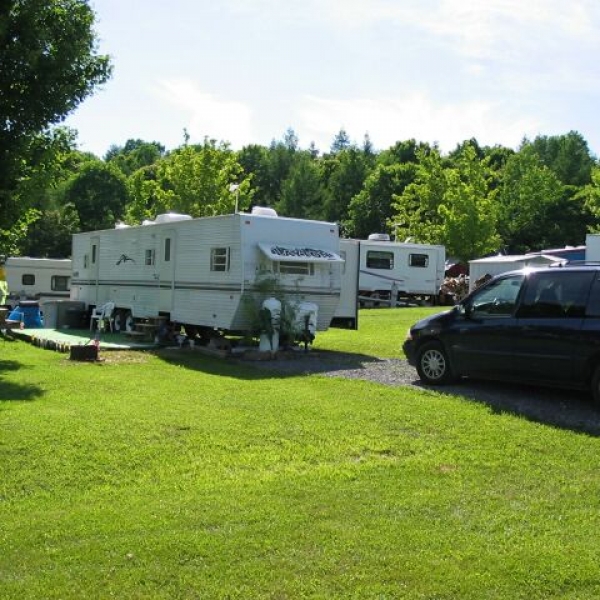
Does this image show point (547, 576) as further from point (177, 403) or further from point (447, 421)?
point (177, 403)

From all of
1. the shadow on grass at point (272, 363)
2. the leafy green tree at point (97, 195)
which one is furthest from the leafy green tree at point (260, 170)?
the shadow on grass at point (272, 363)

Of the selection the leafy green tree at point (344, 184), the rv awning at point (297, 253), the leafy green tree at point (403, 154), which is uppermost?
the leafy green tree at point (403, 154)

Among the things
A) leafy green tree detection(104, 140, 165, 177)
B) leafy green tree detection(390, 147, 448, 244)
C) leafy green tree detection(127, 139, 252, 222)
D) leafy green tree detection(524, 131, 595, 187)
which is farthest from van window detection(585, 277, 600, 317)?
leafy green tree detection(104, 140, 165, 177)

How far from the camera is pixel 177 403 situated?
8852 millimetres

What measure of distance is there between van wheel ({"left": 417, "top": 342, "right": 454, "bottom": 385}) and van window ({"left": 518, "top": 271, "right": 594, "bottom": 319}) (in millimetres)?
1437

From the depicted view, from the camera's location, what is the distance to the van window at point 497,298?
928 cm

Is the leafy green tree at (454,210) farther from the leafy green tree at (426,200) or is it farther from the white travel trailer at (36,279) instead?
the white travel trailer at (36,279)

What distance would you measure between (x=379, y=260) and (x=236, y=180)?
17.2 metres

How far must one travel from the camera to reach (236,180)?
151 ft

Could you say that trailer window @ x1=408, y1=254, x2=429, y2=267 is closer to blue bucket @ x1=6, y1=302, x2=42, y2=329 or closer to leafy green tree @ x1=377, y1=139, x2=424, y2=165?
blue bucket @ x1=6, y1=302, x2=42, y2=329

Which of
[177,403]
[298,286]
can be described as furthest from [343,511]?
[298,286]

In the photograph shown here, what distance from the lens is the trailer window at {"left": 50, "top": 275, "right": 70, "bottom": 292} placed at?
89.6 ft

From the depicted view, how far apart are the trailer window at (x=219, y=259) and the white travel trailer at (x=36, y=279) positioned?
13.9 metres

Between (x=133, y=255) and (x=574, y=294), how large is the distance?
1213 centimetres
